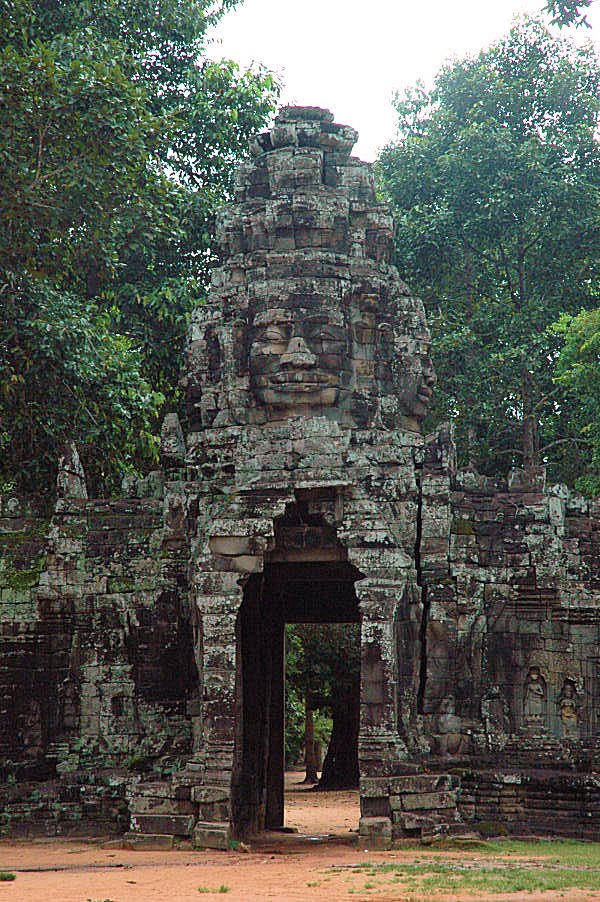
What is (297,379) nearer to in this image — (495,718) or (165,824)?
(495,718)

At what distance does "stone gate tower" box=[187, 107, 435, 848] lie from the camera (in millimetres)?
14531

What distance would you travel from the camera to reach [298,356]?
15.6 m

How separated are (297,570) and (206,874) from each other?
5825 millimetres

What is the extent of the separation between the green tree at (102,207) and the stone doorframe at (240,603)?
6.38 metres

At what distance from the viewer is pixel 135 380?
21281mm

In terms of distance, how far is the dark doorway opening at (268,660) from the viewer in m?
16.1

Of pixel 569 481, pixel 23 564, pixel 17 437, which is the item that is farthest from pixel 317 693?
pixel 23 564

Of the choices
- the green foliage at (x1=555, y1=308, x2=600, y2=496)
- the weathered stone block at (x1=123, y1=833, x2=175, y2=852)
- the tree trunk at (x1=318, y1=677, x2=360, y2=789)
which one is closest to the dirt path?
the weathered stone block at (x1=123, y1=833, x2=175, y2=852)

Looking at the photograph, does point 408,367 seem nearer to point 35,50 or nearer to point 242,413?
point 242,413

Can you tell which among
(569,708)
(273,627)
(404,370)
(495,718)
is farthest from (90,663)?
(569,708)

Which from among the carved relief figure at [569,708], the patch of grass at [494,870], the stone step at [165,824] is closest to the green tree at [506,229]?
the carved relief figure at [569,708]

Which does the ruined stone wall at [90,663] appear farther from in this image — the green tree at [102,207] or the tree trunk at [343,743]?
the tree trunk at [343,743]

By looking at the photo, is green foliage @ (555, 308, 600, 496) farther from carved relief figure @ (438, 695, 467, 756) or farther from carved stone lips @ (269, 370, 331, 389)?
carved relief figure @ (438, 695, 467, 756)

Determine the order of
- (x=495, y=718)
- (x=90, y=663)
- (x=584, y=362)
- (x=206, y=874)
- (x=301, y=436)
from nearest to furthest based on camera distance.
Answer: (x=206, y=874), (x=301, y=436), (x=495, y=718), (x=90, y=663), (x=584, y=362)
